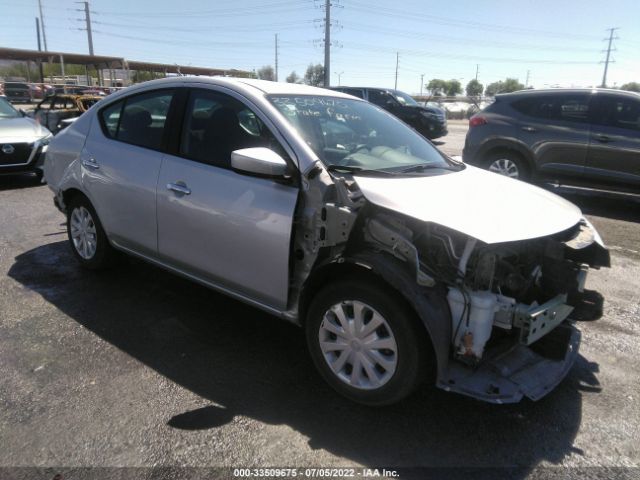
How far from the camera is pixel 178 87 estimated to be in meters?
3.79

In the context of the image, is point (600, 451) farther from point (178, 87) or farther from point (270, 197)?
point (178, 87)

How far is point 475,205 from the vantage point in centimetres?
285

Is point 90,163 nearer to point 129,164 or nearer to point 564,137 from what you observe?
point 129,164

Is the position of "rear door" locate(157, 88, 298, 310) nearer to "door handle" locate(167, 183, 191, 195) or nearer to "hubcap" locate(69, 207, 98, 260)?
"door handle" locate(167, 183, 191, 195)

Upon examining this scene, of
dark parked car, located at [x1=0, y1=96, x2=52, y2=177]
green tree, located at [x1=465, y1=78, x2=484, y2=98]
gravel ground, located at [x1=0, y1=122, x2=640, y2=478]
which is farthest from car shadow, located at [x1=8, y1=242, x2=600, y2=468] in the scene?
green tree, located at [x1=465, y1=78, x2=484, y2=98]

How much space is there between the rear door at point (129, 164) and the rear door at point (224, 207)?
Result: 178 millimetres

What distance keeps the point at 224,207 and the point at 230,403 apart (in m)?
1.19

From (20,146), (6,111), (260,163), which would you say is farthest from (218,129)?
(6,111)

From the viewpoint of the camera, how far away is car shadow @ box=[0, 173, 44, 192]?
876 cm

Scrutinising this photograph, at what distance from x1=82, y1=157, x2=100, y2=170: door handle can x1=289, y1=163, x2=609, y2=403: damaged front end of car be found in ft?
7.32

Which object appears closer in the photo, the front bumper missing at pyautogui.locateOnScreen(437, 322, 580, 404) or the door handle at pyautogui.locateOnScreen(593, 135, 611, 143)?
the front bumper missing at pyautogui.locateOnScreen(437, 322, 580, 404)

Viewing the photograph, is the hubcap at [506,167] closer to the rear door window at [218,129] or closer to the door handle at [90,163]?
the rear door window at [218,129]

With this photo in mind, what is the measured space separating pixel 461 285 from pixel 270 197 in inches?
47.5

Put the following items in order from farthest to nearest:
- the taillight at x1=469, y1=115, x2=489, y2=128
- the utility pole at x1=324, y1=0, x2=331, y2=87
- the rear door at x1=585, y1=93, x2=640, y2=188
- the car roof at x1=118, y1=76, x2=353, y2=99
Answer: the utility pole at x1=324, y1=0, x2=331, y2=87 → the taillight at x1=469, y1=115, x2=489, y2=128 → the rear door at x1=585, y1=93, x2=640, y2=188 → the car roof at x1=118, y1=76, x2=353, y2=99
